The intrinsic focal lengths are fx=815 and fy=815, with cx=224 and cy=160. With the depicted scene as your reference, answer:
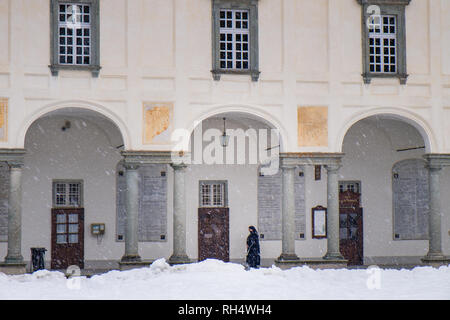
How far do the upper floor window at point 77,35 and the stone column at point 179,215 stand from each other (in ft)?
11.9

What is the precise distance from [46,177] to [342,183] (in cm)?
961

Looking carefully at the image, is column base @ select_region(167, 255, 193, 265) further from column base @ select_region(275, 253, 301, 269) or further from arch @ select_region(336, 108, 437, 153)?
arch @ select_region(336, 108, 437, 153)

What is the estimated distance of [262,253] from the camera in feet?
86.5

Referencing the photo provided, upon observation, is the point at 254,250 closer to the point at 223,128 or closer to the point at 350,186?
the point at 223,128

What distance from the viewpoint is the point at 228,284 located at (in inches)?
758

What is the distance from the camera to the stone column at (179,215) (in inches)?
907

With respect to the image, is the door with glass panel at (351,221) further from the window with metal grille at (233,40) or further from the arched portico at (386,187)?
the window with metal grille at (233,40)

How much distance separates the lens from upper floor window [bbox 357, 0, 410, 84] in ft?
78.4

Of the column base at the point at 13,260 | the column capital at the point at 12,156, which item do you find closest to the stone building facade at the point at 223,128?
the column capital at the point at 12,156

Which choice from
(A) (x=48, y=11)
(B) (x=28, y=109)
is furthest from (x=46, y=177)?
(A) (x=48, y=11)

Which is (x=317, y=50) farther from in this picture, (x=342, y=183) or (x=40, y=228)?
(x=40, y=228)

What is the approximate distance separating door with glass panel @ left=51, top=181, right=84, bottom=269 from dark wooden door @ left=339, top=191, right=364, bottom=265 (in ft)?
27.8

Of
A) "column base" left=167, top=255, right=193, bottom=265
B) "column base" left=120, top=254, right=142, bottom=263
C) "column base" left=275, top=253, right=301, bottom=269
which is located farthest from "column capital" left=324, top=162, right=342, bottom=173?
"column base" left=120, top=254, right=142, bottom=263

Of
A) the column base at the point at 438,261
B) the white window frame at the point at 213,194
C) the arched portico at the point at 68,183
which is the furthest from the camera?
the white window frame at the point at 213,194
